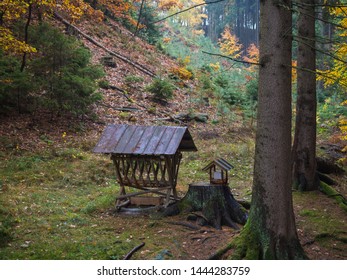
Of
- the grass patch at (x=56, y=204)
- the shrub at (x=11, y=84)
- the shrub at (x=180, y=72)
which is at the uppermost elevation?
the shrub at (x=180, y=72)

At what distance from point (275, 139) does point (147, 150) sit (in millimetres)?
3673

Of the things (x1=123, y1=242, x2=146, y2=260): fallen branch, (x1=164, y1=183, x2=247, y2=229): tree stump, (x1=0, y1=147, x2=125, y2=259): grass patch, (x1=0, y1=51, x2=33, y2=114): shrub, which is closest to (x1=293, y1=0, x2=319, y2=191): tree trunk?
(x1=164, y1=183, x2=247, y2=229): tree stump

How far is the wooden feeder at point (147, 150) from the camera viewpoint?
8758mm

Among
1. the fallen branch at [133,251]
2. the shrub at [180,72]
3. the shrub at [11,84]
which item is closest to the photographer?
the fallen branch at [133,251]

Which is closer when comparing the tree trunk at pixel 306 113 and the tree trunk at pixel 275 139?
the tree trunk at pixel 275 139

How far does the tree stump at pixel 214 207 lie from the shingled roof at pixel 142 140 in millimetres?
1118

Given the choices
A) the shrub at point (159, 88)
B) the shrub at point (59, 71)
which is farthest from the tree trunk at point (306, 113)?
the shrub at point (159, 88)

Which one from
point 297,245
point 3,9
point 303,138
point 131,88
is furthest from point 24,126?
point 297,245

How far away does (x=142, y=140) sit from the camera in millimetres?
9039

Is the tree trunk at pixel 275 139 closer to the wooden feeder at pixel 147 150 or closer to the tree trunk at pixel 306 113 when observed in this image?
the wooden feeder at pixel 147 150

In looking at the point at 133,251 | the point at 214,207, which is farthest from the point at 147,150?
the point at 133,251

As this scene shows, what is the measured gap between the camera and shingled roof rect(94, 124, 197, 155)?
28.5 ft

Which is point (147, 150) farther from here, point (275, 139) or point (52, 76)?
point (52, 76)

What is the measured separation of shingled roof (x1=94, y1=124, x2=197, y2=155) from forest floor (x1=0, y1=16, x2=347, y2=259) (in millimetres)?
1513
